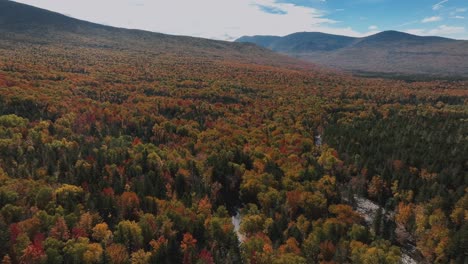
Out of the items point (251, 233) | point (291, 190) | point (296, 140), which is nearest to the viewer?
point (251, 233)

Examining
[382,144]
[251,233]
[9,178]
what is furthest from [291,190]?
[9,178]

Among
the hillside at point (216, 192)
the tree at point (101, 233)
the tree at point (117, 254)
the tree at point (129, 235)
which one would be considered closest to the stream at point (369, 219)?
the hillside at point (216, 192)

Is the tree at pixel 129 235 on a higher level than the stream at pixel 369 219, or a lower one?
higher

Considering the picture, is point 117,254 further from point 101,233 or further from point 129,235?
point 101,233

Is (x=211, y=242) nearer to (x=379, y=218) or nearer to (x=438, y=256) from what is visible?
(x=379, y=218)

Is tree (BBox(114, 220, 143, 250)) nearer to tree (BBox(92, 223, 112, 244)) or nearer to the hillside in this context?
the hillside

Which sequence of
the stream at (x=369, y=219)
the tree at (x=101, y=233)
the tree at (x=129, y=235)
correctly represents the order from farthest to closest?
the stream at (x=369, y=219), the tree at (x=101, y=233), the tree at (x=129, y=235)

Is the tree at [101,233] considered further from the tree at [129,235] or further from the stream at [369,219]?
the stream at [369,219]

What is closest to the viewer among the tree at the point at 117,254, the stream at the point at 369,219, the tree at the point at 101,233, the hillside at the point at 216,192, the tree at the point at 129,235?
the tree at the point at 117,254

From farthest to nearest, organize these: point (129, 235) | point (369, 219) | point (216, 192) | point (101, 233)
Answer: point (216, 192) < point (369, 219) < point (101, 233) < point (129, 235)

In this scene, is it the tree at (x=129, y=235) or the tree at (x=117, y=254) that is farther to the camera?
the tree at (x=129, y=235)

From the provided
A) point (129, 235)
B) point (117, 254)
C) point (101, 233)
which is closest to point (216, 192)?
point (129, 235)
